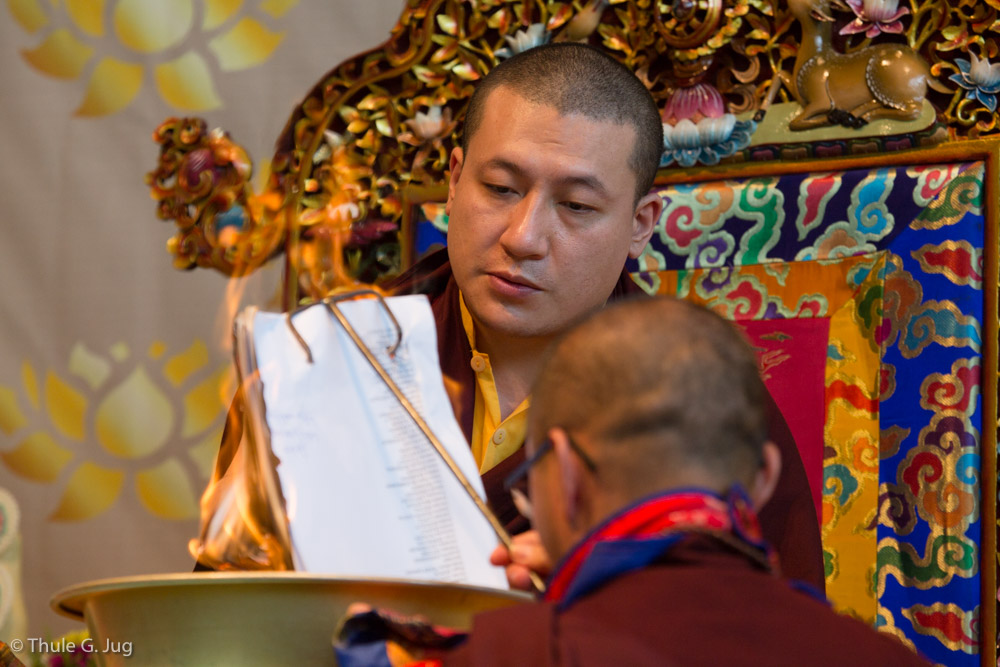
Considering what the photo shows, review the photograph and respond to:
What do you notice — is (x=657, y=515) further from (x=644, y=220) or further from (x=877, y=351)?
(x=877, y=351)

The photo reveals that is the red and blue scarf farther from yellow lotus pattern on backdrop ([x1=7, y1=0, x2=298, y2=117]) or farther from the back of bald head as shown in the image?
yellow lotus pattern on backdrop ([x1=7, y1=0, x2=298, y2=117])

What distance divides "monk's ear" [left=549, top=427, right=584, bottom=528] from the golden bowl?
10cm

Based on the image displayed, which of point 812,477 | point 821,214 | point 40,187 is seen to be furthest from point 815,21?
point 40,187

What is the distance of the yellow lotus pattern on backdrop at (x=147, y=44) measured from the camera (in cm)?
229

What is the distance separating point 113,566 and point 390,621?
171cm

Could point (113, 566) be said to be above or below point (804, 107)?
below

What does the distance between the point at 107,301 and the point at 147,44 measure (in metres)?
0.58

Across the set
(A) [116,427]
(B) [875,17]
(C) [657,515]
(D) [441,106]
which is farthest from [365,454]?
(A) [116,427]

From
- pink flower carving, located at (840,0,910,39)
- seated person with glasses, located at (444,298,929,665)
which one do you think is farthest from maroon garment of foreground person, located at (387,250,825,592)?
pink flower carving, located at (840,0,910,39)

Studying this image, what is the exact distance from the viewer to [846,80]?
172cm

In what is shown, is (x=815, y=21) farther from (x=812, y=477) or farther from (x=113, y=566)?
(x=113, y=566)

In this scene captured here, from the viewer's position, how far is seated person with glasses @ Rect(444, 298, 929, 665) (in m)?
0.71

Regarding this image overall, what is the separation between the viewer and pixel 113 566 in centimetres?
228

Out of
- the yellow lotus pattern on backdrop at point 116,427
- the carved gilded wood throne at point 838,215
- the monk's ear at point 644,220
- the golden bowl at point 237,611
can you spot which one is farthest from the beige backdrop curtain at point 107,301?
the golden bowl at point 237,611
